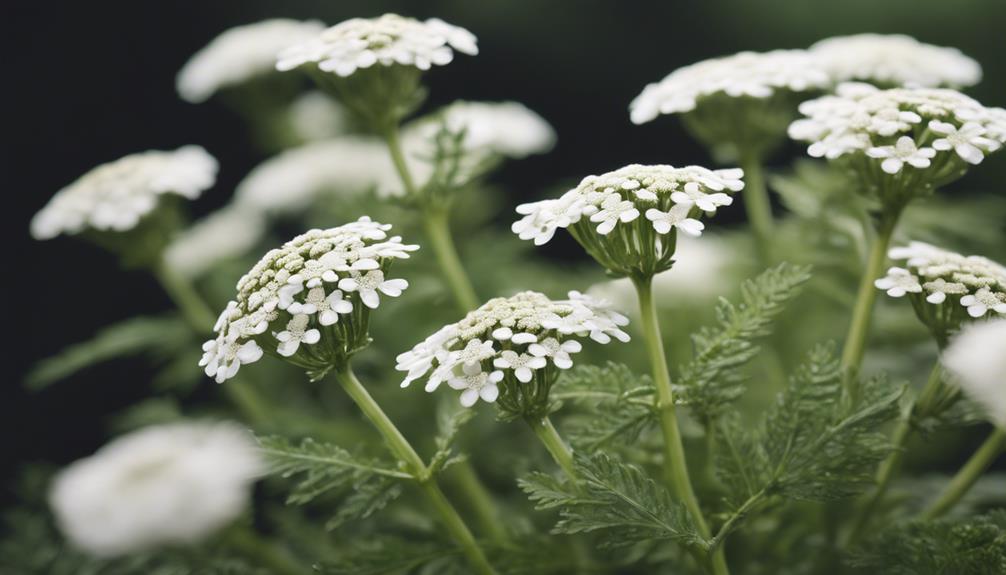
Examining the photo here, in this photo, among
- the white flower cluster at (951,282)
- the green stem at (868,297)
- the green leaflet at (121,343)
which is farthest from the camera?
the green leaflet at (121,343)

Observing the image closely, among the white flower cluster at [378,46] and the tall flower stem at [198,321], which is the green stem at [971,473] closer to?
the white flower cluster at [378,46]

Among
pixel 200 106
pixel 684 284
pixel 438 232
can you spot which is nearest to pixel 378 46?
pixel 438 232

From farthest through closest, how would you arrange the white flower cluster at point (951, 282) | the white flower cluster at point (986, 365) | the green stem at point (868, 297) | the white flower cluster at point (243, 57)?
the white flower cluster at point (243, 57)
the green stem at point (868, 297)
the white flower cluster at point (951, 282)
the white flower cluster at point (986, 365)

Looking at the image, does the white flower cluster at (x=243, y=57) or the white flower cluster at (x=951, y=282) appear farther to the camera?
the white flower cluster at (x=243, y=57)

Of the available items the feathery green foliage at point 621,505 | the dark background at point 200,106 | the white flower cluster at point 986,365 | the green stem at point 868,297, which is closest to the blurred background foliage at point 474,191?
the dark background at point 200,106

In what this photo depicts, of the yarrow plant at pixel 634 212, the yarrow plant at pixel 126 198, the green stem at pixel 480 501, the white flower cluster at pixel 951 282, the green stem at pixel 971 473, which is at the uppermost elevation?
the yarrow plant at pixel 126 198

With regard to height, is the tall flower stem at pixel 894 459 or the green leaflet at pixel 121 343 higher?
the green leaflet at pixel 121 343

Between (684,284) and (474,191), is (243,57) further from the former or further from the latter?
(684,284)
